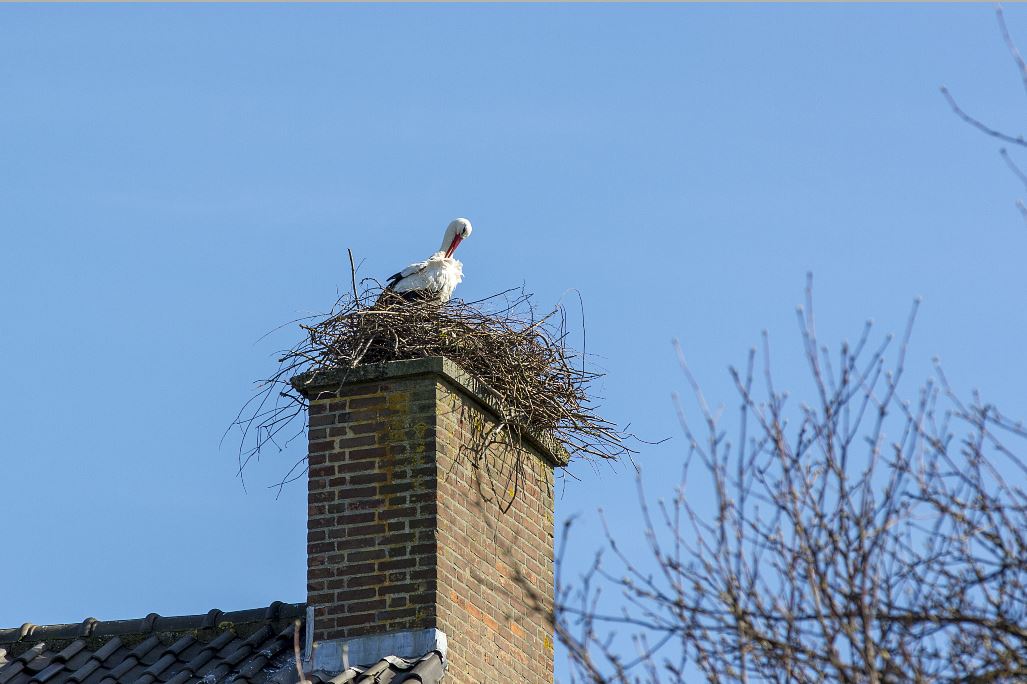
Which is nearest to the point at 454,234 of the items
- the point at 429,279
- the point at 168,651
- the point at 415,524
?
the point at 429,279

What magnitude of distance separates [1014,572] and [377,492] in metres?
4.46

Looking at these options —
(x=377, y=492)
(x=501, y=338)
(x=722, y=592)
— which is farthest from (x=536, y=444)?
(x=722, y=592)

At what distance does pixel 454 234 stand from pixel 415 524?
12.4 feet

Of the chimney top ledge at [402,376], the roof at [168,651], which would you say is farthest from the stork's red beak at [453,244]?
the roof at [168,651]

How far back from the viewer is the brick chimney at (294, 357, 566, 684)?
1026 centimetres

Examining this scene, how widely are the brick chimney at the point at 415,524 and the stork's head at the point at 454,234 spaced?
2.77 meters

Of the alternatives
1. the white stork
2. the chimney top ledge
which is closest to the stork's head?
the white stork

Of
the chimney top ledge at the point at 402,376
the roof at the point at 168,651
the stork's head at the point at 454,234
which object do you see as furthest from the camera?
the stork's head at the point at 454,234

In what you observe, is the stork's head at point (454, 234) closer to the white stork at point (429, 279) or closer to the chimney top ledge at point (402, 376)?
the white stork at point (429, 279)

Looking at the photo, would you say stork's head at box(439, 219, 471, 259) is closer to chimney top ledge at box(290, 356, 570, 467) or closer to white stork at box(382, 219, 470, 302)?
white stork at box(382, 219, 470, 302)

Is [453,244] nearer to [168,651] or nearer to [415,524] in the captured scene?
[415,524]

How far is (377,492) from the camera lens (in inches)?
415

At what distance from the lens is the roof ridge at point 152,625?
10.9 meters

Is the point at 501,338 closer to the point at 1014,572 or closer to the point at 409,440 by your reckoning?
the point at 409,440
